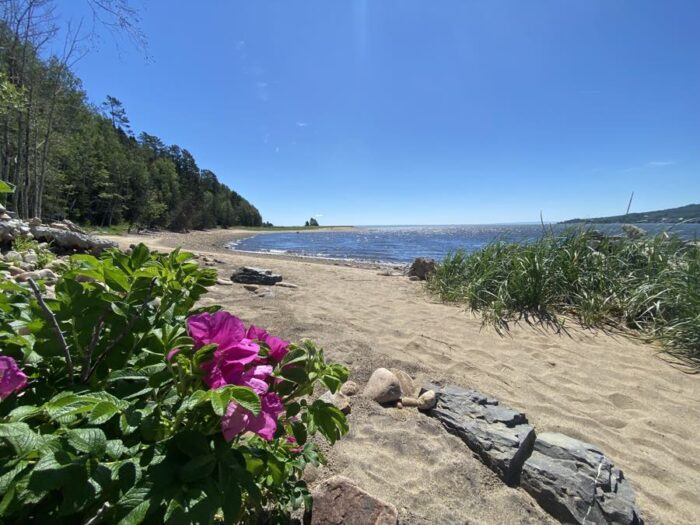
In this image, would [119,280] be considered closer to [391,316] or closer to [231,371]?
[231,371]

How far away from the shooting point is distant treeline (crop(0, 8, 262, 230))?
9.89 meters

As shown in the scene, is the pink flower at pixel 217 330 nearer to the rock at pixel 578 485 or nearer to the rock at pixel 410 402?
the rock at pixel 578 485

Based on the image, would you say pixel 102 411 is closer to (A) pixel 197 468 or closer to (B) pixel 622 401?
(A) pixel 197 468

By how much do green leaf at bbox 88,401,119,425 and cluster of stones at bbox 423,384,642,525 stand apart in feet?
6.75

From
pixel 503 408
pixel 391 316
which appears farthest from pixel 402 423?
pixel 391 316

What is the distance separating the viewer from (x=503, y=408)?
2359 millimetres

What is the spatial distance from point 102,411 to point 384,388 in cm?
222

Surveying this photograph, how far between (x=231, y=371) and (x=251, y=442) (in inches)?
14.8

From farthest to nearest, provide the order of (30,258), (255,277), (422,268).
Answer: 1. (422,268)
2. (255,277)
3. (30,258)

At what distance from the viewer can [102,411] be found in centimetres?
53

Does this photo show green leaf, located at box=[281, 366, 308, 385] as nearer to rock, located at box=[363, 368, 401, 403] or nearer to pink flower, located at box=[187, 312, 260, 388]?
pink flower, located at box=[187, 312, 260, 388]

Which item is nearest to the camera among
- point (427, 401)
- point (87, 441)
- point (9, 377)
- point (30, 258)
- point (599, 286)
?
point (87, 441)

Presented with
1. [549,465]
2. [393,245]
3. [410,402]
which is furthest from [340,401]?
[393,245]

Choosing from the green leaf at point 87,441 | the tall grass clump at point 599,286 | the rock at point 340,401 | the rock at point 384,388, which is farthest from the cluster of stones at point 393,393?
the tall grass clump at point 599,286
